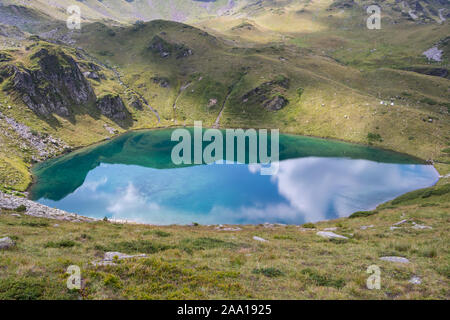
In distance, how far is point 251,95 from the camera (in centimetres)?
16050

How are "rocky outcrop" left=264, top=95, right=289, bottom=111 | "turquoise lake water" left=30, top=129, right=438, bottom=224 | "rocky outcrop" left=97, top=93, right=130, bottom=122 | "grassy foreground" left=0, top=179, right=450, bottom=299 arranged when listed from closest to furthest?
Answer: 1. "grassy foreground" left=0, top=179, right=450, bottom=299
2. "turquoise lake water" left=30, top=129, right=438, bottom=224
3. "rocky outcrop" left=97, top=93, right=130, bottom=122
4. "rocky outcrop" left=264, top=95, right=289, bottom=111

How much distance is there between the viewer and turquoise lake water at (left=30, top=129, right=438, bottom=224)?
49594mm

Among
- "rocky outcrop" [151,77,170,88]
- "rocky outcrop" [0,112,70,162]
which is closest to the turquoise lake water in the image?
"rocky outcrop" [0,112,70,162]

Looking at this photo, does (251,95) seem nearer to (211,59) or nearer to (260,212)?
(211,59)

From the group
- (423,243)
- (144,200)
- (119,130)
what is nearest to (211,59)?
(119,130)

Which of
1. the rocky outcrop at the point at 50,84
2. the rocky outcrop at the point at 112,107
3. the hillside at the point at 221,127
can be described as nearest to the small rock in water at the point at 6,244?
the hillside at the point at 221,127

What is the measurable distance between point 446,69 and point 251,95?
156944 millimetres

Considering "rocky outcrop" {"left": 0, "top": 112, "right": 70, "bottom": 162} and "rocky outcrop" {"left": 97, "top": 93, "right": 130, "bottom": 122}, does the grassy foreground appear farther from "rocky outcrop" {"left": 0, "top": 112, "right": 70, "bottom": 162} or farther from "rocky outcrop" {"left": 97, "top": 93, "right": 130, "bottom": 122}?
"rocky outcrop" {"left": 97, "top": 93, "right": 130, "bottom": 122}

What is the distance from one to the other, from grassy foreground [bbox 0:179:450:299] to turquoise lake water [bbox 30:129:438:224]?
25636 millimetres

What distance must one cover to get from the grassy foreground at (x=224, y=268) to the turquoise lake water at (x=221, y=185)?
1009 inches

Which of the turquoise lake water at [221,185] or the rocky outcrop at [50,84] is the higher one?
the rocky outcrop at [50,84]

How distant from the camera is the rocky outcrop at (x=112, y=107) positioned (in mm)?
134000

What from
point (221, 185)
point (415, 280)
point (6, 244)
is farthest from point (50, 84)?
Result: point (415, 280)

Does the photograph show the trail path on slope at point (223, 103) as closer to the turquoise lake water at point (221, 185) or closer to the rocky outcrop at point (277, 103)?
the rocky outcrop at point (277, 103)
